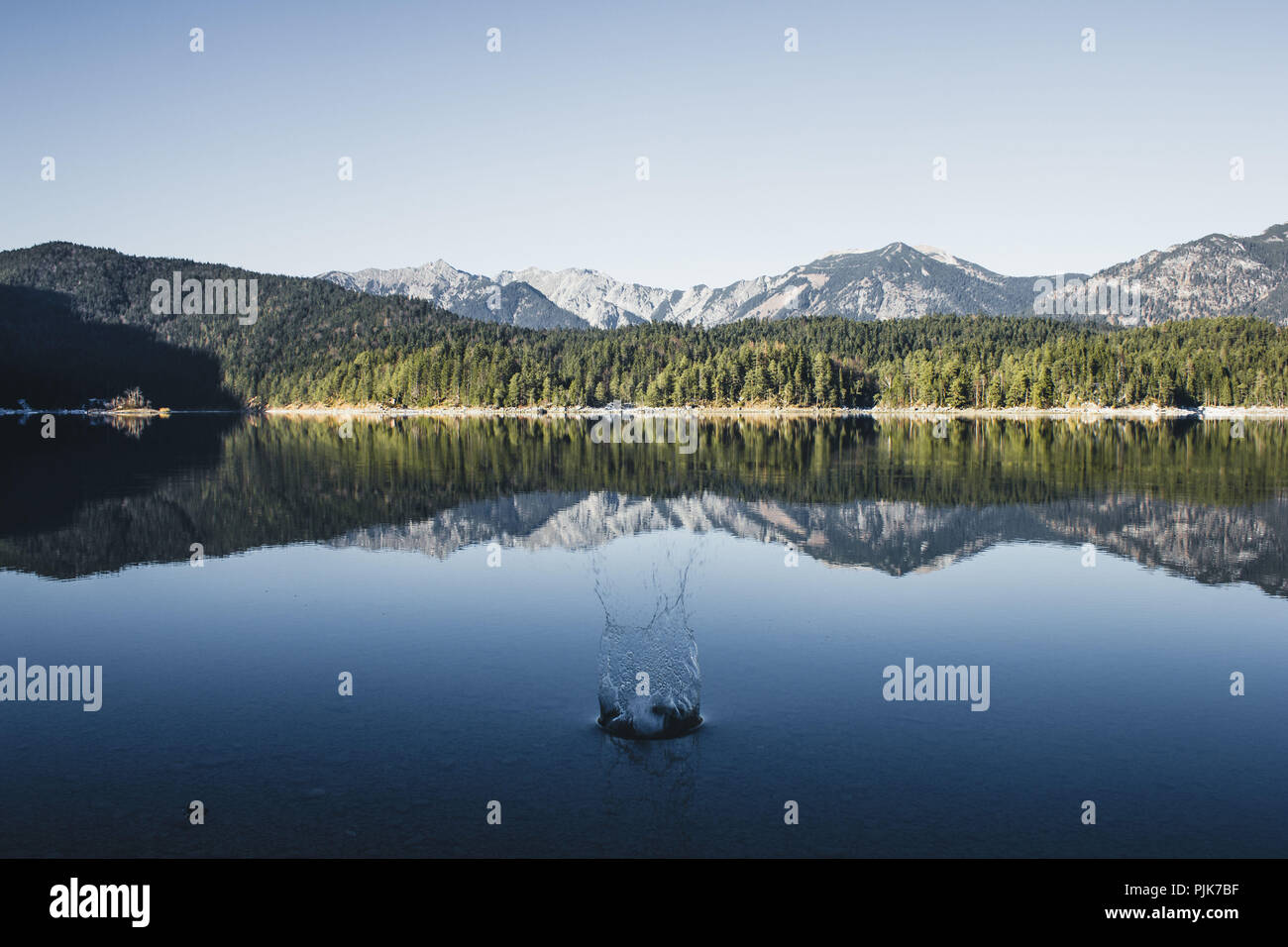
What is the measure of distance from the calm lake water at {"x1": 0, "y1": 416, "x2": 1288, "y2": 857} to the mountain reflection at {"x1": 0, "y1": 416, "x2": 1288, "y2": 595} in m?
0.39

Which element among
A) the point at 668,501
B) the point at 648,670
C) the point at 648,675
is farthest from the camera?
the point at 668,501

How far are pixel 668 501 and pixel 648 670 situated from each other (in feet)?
99.7

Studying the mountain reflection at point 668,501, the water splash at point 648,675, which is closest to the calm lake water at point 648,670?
the water splash at point 648,675

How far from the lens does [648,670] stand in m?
18.9

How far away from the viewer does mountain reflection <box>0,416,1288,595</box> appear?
3694 cm

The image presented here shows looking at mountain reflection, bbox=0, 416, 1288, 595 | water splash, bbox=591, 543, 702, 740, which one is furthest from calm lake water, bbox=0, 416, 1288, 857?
mountain reflection, bbox=0, 416, 1288, 595

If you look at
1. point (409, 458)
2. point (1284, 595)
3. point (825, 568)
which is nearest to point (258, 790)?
point (825, 568)

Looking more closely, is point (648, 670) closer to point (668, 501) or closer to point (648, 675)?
point (648, 675)

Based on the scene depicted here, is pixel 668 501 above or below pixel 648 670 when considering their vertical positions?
above

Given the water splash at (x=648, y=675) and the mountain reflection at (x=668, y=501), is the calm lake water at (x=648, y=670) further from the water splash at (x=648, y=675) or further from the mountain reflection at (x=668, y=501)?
the mountain reflection at (x=668, y=501)

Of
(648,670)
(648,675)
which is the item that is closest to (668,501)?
(648,670)

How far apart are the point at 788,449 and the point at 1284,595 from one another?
198 feet
